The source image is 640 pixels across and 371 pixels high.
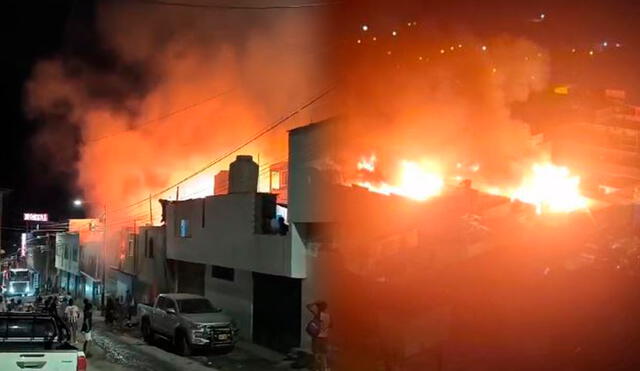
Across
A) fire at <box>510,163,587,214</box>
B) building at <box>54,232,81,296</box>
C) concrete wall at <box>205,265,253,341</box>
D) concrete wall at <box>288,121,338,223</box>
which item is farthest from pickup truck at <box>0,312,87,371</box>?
building at <box>54,232,81,296</box>

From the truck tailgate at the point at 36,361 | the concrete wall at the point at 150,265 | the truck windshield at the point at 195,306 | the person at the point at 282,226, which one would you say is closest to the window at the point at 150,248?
the concrete wall at the point at 150,265

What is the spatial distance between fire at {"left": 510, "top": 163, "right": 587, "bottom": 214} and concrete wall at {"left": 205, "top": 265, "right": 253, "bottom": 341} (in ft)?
26.5

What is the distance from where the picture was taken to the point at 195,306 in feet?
A: 54.4

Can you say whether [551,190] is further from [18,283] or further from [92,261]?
[18,283]

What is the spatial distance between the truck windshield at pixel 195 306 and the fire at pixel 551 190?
27.8 feet

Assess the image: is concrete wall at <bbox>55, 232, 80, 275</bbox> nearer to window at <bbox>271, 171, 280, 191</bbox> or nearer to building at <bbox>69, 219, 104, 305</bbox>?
building at <bbox>69, 219, 104, 305</bbox>

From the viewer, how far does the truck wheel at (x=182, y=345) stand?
1558cm

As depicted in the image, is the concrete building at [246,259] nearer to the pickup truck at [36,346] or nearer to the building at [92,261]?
the pickup truck at [36,346]

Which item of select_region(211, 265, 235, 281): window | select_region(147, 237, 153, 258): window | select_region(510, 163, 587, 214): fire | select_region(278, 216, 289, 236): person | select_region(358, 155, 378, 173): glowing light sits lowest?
select_region(211, 265, 235, 281): window

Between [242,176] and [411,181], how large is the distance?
21.7 ft

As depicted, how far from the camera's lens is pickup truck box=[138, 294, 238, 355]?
50.3 feet

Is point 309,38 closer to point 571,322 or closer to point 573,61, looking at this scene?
point 573,61

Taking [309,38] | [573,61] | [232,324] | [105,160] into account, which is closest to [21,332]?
[232,324]

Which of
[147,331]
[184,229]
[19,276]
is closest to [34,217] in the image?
[19,276]
